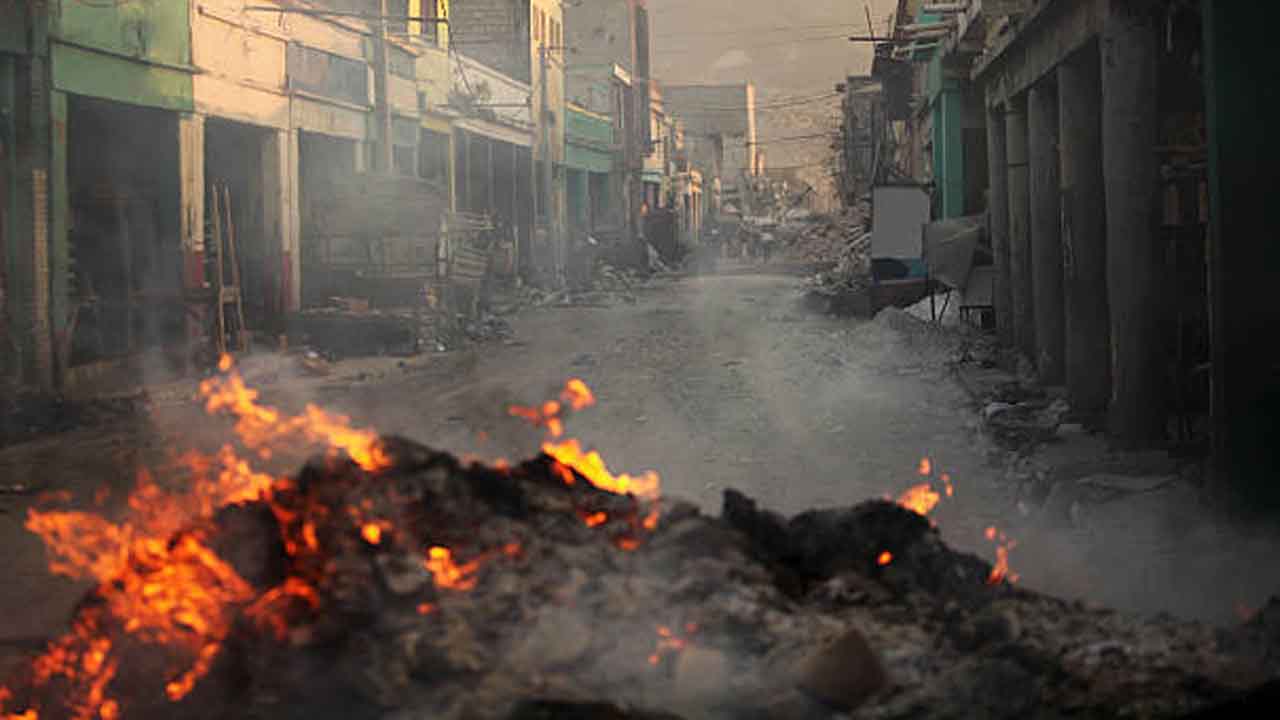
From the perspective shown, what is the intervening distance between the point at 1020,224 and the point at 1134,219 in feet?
18.9

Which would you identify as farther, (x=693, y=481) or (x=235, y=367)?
(x=235, y=367)

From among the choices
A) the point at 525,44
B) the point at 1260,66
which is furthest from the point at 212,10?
the point at 525,44

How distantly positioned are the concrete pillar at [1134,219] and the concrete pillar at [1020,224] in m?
5.43

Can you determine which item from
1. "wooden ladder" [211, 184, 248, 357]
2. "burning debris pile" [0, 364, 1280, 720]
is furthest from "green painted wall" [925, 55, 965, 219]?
"burning debris pile" [0, 364, 1280, 720]

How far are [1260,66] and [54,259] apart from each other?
12.4 meters

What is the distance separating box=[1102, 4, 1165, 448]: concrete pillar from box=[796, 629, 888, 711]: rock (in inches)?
217

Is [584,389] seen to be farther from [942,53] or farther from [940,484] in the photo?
[942,53]

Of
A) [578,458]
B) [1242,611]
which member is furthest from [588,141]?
[1242,611]

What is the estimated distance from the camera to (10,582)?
713cm

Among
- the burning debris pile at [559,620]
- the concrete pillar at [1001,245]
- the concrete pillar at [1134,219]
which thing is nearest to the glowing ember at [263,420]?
the burning debris pile at [559,620]

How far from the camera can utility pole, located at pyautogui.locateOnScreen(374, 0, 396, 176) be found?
23516 millimetres

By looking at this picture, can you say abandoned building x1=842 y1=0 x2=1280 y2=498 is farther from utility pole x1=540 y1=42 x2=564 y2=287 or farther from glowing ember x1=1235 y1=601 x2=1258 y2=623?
utility pole x1=540 y1=42 x2=564 y2=287

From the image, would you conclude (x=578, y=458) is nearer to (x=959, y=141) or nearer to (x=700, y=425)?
(x=700, y=425)

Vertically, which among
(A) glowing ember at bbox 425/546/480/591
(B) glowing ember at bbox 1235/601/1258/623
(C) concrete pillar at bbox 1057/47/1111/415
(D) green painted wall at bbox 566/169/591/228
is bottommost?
(B) glowing ember at bbox 1235/601/1258/623
